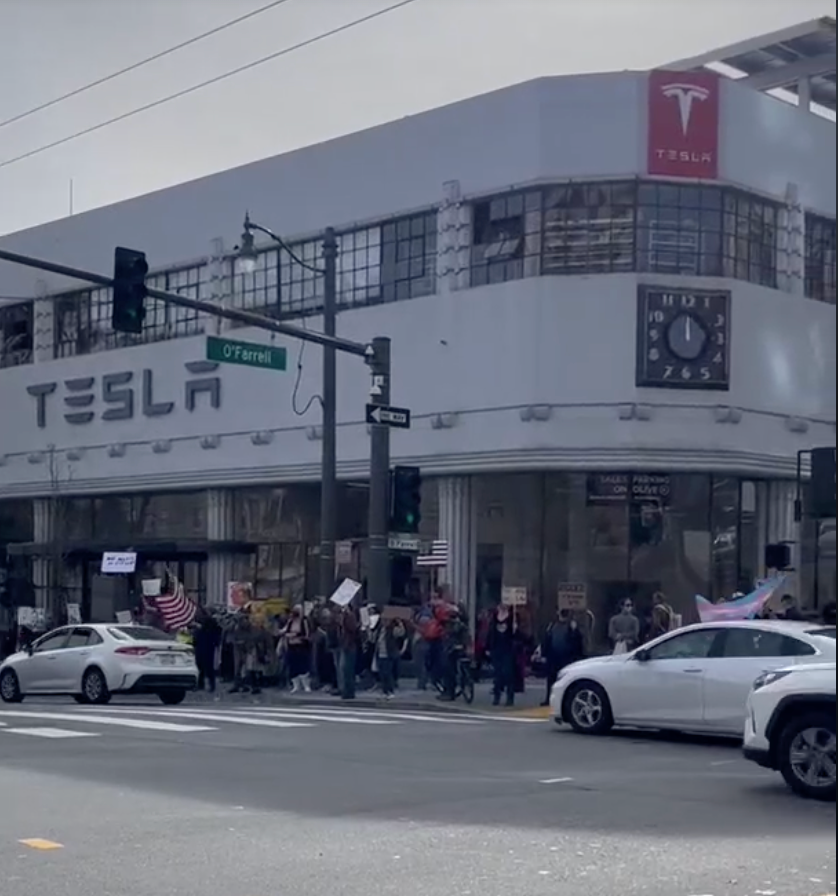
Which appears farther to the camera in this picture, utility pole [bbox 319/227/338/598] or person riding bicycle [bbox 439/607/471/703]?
utility pole [bbox 319/227/338/598]

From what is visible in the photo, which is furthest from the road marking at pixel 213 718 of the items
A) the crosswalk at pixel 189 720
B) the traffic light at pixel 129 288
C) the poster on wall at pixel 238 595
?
the poster on wall at pixel 238 595

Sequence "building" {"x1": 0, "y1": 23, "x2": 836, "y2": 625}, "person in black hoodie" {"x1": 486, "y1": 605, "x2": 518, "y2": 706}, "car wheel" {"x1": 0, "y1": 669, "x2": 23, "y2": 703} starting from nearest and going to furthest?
"person in black hoodie" {"x1": 486, "y1": 605, "x2": 518, "y2": 706} < "car wheel" {"x1": 0, "y1": 669, "x2": 23, "y2": 703} < "building" {"x1": 0, "y1": 23, "x2": 836, "y2": 625}

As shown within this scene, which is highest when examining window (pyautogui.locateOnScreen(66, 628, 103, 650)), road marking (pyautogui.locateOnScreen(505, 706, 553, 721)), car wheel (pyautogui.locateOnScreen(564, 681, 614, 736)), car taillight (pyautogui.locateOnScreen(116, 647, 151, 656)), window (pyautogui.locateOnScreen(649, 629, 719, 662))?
window (pyautogui.locateOnScreen(649, 629, 719, 662))

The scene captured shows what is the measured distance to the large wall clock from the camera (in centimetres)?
2908

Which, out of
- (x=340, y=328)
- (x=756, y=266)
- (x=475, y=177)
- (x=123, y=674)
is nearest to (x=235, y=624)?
(x=123, y=674)

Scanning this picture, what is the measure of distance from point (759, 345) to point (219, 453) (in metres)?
12.4

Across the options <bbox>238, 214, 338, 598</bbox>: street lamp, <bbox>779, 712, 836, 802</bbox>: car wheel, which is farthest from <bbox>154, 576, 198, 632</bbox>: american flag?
<bbox>779, 712, 836, 802</bbox>: car wheel

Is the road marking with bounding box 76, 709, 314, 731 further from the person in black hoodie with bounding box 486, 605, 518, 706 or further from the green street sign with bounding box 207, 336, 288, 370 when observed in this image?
the green street sign with bounding box 207, 336, 288, 370

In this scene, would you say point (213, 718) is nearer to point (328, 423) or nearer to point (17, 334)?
point (328, 423)

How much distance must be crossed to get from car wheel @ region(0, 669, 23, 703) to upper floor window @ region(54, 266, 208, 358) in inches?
466

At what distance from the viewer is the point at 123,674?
81.9 ft

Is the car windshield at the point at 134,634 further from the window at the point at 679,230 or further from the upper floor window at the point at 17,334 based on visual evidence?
the upper floor window at the point at 17,334

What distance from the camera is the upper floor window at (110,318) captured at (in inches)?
1460

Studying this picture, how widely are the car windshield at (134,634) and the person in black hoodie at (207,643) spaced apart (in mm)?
2571
